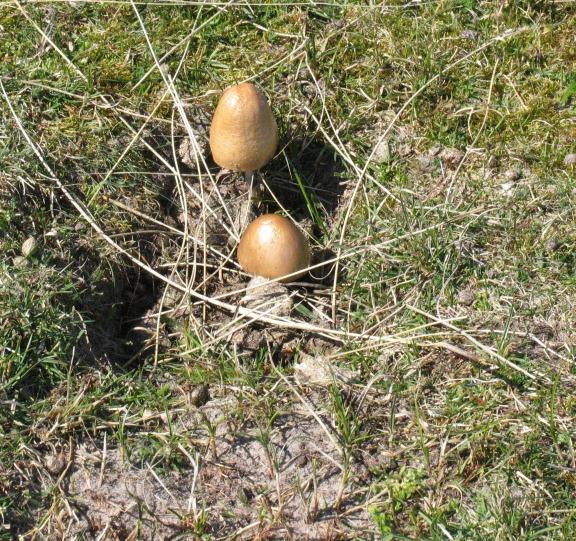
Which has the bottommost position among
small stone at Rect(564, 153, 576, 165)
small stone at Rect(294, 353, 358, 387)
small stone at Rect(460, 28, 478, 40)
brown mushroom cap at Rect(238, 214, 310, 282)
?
small stone at Rect(294, 353, 358, 387)

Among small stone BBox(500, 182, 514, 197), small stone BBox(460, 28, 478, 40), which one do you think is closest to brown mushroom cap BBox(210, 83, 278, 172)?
small stone BBox(500, 182, 514, 197)

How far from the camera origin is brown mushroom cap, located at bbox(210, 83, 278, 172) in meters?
3.54

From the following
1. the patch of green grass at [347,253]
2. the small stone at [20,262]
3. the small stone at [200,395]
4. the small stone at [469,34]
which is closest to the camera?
the patch of green grass at [347,253]

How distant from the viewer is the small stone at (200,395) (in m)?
3.22

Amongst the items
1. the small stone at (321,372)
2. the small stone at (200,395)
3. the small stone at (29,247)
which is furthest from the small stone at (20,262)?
the small stone at (321,372)

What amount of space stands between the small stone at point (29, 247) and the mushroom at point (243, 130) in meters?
0.84

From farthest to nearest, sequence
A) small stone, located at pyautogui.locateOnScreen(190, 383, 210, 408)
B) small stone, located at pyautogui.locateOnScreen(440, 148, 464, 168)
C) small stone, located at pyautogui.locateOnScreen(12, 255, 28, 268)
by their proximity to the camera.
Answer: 1. small stone, located at pyautogui.locateOnScreen(440, 148, 464, 168)
2. small stone, located at pyautogui.locateOnScreen(12, 255, 28, 268)
3. small stone, located at pyautogui.locateOnScreen(190, 383, 210, 408)

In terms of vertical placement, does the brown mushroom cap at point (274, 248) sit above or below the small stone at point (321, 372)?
above

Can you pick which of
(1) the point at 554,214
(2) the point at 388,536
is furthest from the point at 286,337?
(1) the point at 554,214

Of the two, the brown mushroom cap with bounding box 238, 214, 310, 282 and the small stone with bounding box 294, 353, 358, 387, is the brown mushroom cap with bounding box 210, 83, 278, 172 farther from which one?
the small stone with bounding box 294, 353, 358, 387

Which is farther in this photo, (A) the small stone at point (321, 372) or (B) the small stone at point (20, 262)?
(B) the small stone at point (20, 262)

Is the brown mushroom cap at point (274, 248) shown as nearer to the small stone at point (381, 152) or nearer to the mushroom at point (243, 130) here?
the mushroom at point (243, 130)

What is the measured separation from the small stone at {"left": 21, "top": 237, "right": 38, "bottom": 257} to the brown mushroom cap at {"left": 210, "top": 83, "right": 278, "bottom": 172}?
839 mm

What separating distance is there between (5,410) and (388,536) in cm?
138
